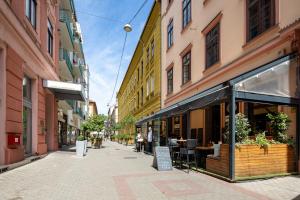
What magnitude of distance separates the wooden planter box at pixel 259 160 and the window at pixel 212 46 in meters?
6.23

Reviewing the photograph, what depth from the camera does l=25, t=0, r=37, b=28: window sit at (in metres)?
13.9

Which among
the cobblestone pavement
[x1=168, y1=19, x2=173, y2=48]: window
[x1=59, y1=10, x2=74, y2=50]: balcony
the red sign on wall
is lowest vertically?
the cobblestone pavement

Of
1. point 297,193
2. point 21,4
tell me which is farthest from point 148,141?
point 297,193

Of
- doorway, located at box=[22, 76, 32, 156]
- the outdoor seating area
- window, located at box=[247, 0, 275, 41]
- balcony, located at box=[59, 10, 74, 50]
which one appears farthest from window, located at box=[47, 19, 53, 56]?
the outdoor seating area

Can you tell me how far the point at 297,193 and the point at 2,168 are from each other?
8054 mm

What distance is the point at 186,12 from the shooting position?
62.7 ft

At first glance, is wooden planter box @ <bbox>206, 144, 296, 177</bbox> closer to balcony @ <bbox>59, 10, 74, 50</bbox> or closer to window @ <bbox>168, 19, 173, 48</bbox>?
window @ <bbox>168, 19, 173, 48</bbox>

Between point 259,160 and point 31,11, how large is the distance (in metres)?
11.9

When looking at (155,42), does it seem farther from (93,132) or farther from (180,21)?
(93,132)

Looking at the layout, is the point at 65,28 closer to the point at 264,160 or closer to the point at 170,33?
the point at 170,33

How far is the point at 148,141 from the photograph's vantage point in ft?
68.5

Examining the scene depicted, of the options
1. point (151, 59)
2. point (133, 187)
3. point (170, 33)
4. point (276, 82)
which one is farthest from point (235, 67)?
point (151, 59)

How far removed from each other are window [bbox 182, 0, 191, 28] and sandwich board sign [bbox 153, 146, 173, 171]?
9.46m

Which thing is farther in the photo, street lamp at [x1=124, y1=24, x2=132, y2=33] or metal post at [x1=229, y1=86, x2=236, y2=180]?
street lamp at [x1=124, y1=24, x2=132, y2=33]
